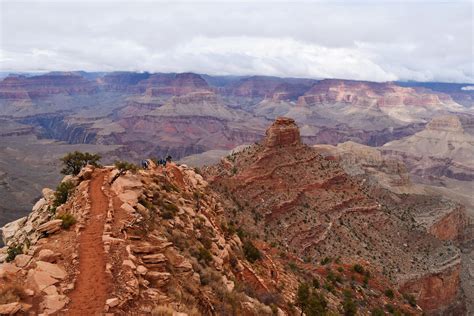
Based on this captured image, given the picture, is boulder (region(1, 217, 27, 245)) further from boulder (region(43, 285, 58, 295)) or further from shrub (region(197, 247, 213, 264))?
boulder (region(43, 285, 58, 295))

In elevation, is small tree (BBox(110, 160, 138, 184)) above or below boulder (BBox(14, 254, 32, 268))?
above

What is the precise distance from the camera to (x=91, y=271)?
15.7 metres

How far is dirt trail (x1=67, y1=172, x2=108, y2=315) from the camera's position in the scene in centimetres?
1383

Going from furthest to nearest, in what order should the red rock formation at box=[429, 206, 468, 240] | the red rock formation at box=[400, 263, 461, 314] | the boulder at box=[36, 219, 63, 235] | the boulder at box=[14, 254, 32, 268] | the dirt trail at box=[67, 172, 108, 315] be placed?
1. the red rock formation at box=[429, 206, 468, 240]
2. the red rock formation at box=[400, 263, 461, 314]
3. the boulder at box=[36, 219, 63, 235]
4. the boulder at box=[14, 254, 32, 268]
5. the dirt trail at box=[67, 172, 108, 315]

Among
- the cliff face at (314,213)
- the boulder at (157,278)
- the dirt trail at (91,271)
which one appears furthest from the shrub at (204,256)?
the cliff face at (314,213)

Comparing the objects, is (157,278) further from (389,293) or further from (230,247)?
(389,293)

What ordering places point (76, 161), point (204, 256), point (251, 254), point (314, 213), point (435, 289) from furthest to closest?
point (314, 213) < point (435, 289) < point (76, 161) < point (251, 254) < point (204, 256)

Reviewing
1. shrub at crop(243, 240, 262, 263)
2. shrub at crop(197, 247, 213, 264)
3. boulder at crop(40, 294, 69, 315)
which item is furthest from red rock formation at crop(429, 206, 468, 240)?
boulder at crop(40, 294, 69, 315)

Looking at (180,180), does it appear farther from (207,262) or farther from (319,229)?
(319,229)

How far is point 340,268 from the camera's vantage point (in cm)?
4147

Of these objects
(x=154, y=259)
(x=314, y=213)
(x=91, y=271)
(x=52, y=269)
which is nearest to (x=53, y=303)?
(x=52, y=269)

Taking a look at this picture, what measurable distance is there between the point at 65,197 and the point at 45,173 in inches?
7516

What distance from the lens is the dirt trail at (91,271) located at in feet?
45.4

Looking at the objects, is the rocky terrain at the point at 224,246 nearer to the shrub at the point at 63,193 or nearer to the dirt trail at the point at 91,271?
the dirt trail at the point at 91,271
